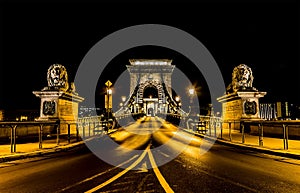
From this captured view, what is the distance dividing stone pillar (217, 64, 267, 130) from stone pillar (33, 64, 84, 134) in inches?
465

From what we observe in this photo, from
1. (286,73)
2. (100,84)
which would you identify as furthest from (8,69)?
(286,73)

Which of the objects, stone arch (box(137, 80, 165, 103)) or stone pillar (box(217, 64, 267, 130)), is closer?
stone pillar (box(217, 64, 267, 130))

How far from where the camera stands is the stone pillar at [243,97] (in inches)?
850

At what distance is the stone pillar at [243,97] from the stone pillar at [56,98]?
1180cm

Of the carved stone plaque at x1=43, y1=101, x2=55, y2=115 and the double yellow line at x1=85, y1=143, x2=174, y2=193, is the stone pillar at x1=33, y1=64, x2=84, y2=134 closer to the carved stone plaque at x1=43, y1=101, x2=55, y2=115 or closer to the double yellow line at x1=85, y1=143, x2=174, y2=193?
the carved stone plaque at x1=43, y1=101, x2=55, y2=115

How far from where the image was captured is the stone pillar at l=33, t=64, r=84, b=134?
20.6m

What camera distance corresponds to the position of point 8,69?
4091 cm

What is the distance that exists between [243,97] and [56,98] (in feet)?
42.8

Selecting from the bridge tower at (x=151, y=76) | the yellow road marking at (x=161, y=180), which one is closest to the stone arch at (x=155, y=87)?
the bridge tower at (x=151, y=76)

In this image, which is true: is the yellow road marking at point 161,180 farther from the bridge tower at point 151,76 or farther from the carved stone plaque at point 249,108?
the bridge tower at point 151,76

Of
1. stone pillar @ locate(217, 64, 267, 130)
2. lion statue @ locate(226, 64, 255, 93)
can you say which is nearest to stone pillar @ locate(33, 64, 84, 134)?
stone pillar @ locate(217, 64, 267, 130)

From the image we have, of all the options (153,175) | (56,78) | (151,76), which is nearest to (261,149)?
(153,175)

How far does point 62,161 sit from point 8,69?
35.6 metres

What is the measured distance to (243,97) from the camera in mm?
21719
